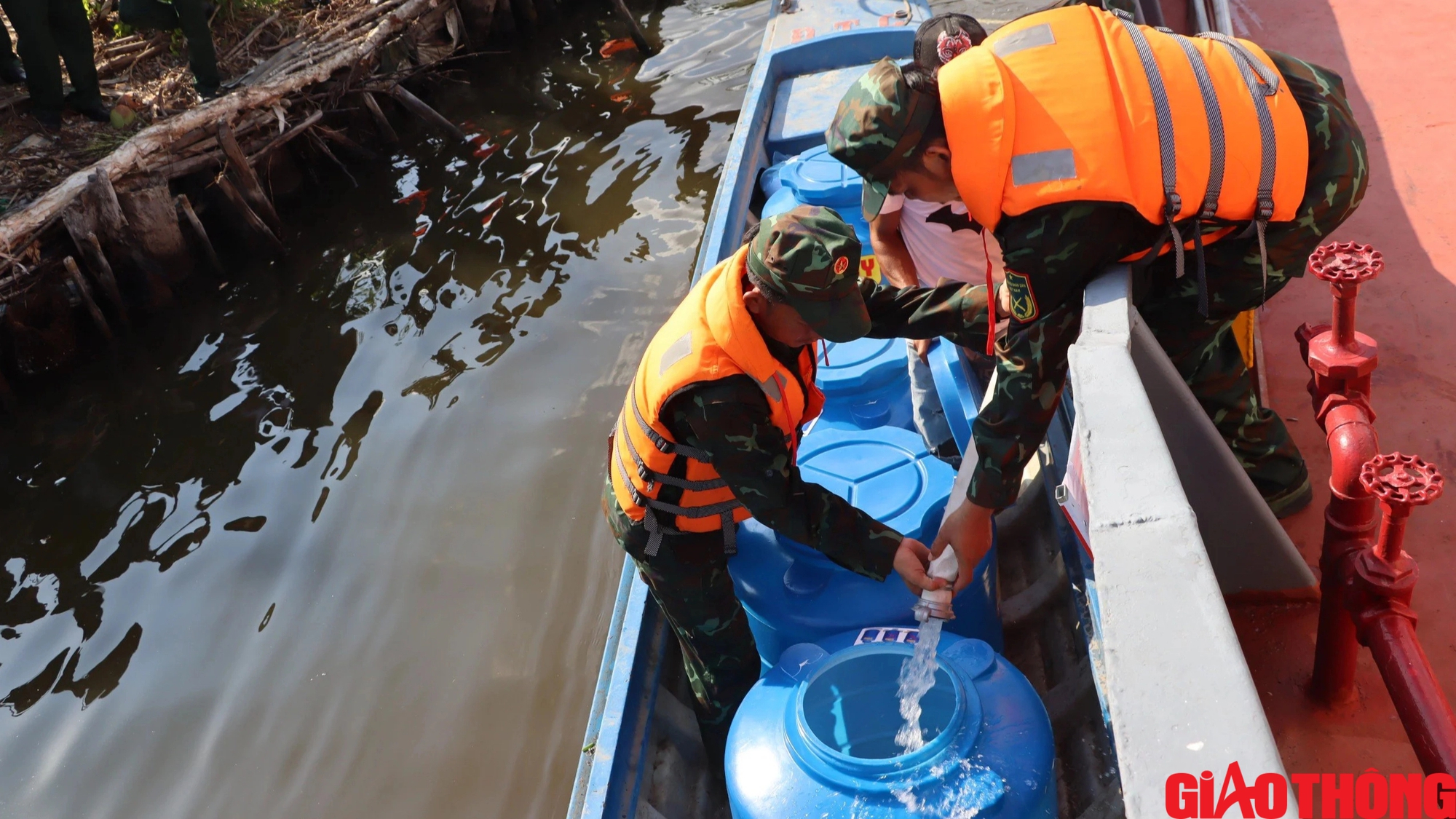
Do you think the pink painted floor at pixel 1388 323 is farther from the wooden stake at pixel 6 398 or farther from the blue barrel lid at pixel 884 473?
the wooden stake at pixel 6 398

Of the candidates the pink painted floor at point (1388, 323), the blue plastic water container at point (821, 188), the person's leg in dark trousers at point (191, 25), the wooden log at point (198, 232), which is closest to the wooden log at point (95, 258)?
the wooden log at point (198, 232)

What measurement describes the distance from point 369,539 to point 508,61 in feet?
24.6

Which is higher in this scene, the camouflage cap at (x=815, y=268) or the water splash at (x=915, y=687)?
the camouflage cap at (x=815, y=268)

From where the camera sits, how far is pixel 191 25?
A: 786 cm

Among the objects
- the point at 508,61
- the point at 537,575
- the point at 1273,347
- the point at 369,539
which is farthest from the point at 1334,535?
the point at 508,61

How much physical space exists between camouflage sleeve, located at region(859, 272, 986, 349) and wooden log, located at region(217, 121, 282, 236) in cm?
646

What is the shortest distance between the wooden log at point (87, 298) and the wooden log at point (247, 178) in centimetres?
134

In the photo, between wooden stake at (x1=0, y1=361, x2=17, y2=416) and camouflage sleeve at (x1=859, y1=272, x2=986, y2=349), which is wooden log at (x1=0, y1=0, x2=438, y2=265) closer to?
wooden stake at (x1=0, y1=361, x2=17, y2=416)

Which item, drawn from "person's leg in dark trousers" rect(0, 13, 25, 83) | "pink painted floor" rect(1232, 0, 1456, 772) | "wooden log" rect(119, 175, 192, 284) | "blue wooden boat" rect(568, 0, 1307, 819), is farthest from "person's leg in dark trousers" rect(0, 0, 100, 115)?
"pink painted floor" rect(1232, 0, 1456, 772)

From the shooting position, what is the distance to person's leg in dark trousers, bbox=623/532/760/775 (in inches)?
103

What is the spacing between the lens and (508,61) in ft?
36.3

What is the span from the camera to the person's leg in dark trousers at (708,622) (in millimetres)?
2607

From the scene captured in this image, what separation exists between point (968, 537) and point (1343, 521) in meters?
0.78

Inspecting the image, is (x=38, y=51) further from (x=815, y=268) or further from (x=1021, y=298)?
(x=1021, y=298)
